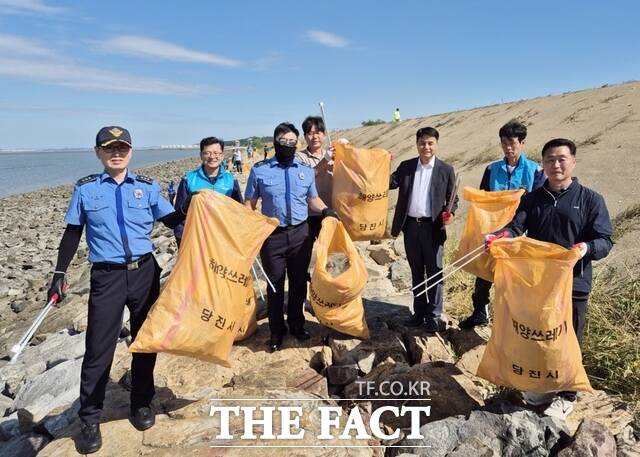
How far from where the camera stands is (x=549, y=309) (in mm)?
2600

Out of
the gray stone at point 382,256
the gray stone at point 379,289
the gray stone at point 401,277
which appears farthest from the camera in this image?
the gray stone at point 382,256

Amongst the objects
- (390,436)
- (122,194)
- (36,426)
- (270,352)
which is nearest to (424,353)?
(390,436)

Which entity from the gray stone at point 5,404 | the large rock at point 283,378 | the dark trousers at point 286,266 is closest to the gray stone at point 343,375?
the large rock at point 283,378

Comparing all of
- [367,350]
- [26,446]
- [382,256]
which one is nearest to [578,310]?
[367,350]

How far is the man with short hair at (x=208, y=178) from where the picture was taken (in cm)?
387

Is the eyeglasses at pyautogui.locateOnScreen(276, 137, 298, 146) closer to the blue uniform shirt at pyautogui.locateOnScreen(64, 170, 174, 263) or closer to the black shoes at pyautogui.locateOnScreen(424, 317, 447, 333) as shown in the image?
the blue uniform shirt at pyautogui.locateOnScreen(64, 170, 174, 263)

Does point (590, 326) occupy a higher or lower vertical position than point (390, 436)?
higher

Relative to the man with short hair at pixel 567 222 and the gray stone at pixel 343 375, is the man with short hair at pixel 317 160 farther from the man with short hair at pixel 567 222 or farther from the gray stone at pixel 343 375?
the man with short hair at pixel 567 222

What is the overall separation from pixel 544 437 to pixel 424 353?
123cm

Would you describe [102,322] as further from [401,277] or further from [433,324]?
[401,277]

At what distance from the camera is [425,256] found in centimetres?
401

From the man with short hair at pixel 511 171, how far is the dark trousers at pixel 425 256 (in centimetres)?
44

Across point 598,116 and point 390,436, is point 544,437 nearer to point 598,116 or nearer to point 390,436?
point 390,436

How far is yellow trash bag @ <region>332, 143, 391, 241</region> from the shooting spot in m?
4.10
